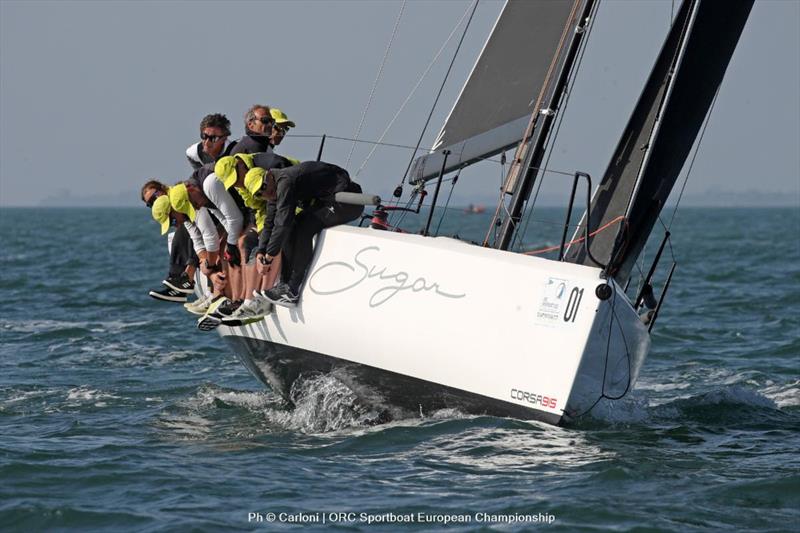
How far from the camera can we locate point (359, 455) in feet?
23.5

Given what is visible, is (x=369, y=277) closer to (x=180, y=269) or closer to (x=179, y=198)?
(x=179, y=198)

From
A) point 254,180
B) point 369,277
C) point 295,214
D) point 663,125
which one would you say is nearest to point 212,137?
point 254,180

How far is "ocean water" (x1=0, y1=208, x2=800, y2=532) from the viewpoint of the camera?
19.5 feet

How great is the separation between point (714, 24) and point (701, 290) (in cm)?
1350

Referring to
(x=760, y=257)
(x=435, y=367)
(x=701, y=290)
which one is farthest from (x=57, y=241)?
(x=435, y=367)

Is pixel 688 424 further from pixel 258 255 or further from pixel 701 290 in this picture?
pixel 701 290

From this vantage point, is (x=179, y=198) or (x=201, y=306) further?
(x=201, y=306)

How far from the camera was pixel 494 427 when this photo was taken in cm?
725

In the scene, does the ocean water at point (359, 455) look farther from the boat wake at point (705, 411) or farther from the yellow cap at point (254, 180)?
the yellow cap at point (254, 180)

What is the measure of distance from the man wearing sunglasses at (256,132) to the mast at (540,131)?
1680 mm

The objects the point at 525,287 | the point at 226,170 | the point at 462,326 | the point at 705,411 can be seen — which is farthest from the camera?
the point at 705,411

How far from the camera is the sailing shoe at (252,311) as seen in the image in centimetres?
826

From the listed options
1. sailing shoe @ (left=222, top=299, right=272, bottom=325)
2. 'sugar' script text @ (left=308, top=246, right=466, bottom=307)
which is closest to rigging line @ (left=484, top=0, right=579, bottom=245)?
'sugar' script text @ (left=308, top=246, right=466, bottom=307)

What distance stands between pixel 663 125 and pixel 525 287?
1357 mm
